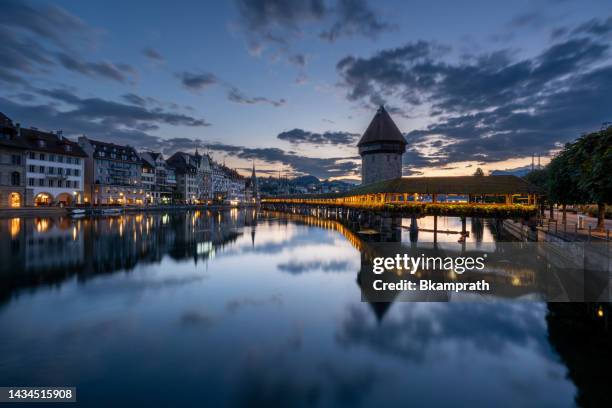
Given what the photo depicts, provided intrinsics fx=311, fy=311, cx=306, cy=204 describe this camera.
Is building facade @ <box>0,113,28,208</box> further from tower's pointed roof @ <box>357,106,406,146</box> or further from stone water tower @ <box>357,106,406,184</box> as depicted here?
stone water tower @ <box>357,106,406,184</box>

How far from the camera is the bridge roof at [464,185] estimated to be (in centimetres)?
3188

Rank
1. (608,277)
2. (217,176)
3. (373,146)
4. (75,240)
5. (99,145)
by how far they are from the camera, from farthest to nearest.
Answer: (217,176) < (99,145) < (373,146) < (75,240) < (608,277)

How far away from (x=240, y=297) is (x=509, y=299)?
46.0 ft

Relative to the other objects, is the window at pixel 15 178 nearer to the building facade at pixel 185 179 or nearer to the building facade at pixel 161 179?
the building facade at pixel 161 179

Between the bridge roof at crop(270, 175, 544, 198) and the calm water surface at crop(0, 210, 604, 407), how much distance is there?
19928mm

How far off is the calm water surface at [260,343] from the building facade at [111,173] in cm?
6991

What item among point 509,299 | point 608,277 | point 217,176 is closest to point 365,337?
point 509,299

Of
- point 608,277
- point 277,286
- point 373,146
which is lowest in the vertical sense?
point 277,286

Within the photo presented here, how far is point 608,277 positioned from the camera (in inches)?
560

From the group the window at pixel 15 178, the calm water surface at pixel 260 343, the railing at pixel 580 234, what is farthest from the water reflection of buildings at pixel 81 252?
the window at pixel 15 178

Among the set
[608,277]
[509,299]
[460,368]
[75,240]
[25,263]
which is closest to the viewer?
[460,368]

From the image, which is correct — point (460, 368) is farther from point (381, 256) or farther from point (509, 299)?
point (381, 256)

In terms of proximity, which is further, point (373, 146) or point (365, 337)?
point (373, 146)

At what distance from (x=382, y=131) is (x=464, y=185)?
31966 millimetres
